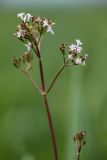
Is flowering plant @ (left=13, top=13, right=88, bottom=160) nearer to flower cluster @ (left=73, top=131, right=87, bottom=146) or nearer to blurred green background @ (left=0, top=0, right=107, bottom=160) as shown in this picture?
flower cluster @ (left=73, top=131, right=87, bottom=146)

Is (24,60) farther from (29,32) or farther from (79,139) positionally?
(79,139)

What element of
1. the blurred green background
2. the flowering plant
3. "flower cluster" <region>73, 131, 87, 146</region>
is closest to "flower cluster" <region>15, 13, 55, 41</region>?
the flowering plant

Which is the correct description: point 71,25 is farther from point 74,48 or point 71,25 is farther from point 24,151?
point 74,48

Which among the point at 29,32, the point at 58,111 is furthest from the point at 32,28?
the point at 58,111

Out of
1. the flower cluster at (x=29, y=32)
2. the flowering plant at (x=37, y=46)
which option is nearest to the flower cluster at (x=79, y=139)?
the flowering plant at (x=37, y=46)

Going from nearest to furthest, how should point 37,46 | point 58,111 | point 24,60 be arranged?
point 37,46 < point 24,60 < point 58,111

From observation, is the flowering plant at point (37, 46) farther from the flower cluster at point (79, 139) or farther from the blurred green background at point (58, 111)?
the blurred green background at point (58, 111)

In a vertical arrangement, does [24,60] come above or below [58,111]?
above

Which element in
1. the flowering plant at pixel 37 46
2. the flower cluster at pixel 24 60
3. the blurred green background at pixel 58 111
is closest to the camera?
the flowering plant at pixel 37 46

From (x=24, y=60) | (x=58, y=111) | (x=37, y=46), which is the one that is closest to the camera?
(x=37, y=46)

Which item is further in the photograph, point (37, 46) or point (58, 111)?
point (58, 111)

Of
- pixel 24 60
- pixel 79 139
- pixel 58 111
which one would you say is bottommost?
pixel 58 111

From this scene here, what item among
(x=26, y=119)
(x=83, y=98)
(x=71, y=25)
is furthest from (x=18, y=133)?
(x=71, y=25)
